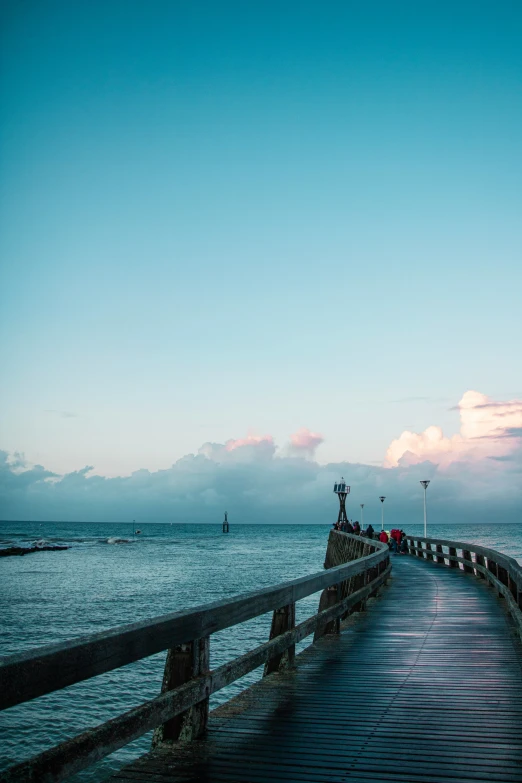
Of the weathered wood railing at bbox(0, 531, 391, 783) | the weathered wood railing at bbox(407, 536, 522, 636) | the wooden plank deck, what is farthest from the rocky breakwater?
Result: the weathered wood railing at bbox(0, 531, 391, 783)

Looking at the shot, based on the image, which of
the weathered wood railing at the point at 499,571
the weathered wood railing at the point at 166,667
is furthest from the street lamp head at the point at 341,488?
the weathered wood railing at the point at 166,667

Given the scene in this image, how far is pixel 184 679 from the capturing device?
15.5 feet

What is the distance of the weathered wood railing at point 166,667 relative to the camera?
302 centimetres

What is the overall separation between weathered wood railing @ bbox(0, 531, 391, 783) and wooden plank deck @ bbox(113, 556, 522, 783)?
0.33 m

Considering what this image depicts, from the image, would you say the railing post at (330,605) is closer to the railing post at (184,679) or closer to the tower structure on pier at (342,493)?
the railing post at (184,679)

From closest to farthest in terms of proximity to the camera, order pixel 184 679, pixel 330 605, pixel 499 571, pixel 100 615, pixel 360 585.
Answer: pixel 184 679 → pixel 330 605 → pixel 360 585 → pixel 499 571 → pixel 100 615

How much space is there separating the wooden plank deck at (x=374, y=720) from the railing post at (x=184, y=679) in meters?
0.12

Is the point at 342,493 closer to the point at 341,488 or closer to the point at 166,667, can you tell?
the point at 341,488

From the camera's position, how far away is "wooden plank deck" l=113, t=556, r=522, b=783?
4.25 metres

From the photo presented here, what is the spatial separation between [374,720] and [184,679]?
1.79m

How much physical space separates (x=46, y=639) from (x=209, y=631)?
57.2 feet

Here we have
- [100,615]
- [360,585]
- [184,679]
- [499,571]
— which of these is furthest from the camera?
[100,615]

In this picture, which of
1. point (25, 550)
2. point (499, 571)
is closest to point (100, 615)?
point (499, 571)

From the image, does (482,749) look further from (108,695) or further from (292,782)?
(108,695)
